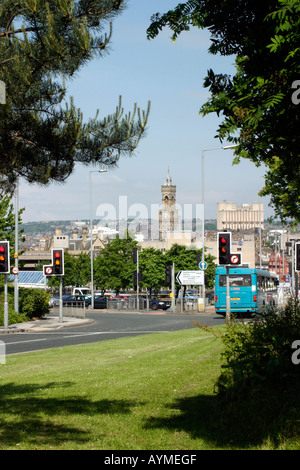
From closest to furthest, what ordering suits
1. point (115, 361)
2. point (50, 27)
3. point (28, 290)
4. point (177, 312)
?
point (50, 27)
point (115, 361)
point (28, 290)
point (177, 312)

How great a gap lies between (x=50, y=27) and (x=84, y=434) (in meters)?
4.94

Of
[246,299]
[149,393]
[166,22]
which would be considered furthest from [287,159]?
[246,299]

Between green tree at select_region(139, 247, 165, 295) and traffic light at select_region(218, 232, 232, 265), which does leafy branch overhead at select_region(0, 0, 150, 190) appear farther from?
green tree at select_region(139, 247, 165, 295)

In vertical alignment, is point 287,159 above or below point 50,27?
below

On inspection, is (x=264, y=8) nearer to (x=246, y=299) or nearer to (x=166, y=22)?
(x=166, y=22)

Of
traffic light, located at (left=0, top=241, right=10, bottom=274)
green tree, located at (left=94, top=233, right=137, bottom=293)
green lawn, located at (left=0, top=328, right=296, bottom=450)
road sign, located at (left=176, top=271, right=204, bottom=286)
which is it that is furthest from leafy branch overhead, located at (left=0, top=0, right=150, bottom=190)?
green tree, located at (left=94, top=233, right=137, bottom=293)

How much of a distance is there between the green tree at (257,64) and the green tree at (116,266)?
87.4 meters

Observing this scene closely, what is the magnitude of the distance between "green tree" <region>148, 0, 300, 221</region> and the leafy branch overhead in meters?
1.40

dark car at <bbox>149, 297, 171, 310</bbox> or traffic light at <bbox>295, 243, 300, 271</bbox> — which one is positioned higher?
traffic light at <bbox>295, 243, 300, 271</bbox>

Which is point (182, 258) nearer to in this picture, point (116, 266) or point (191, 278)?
point (116, 266)

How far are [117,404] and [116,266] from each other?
280 ft

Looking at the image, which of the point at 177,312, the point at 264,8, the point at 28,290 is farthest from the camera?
the point at 177,312

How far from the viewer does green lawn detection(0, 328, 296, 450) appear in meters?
7.56
